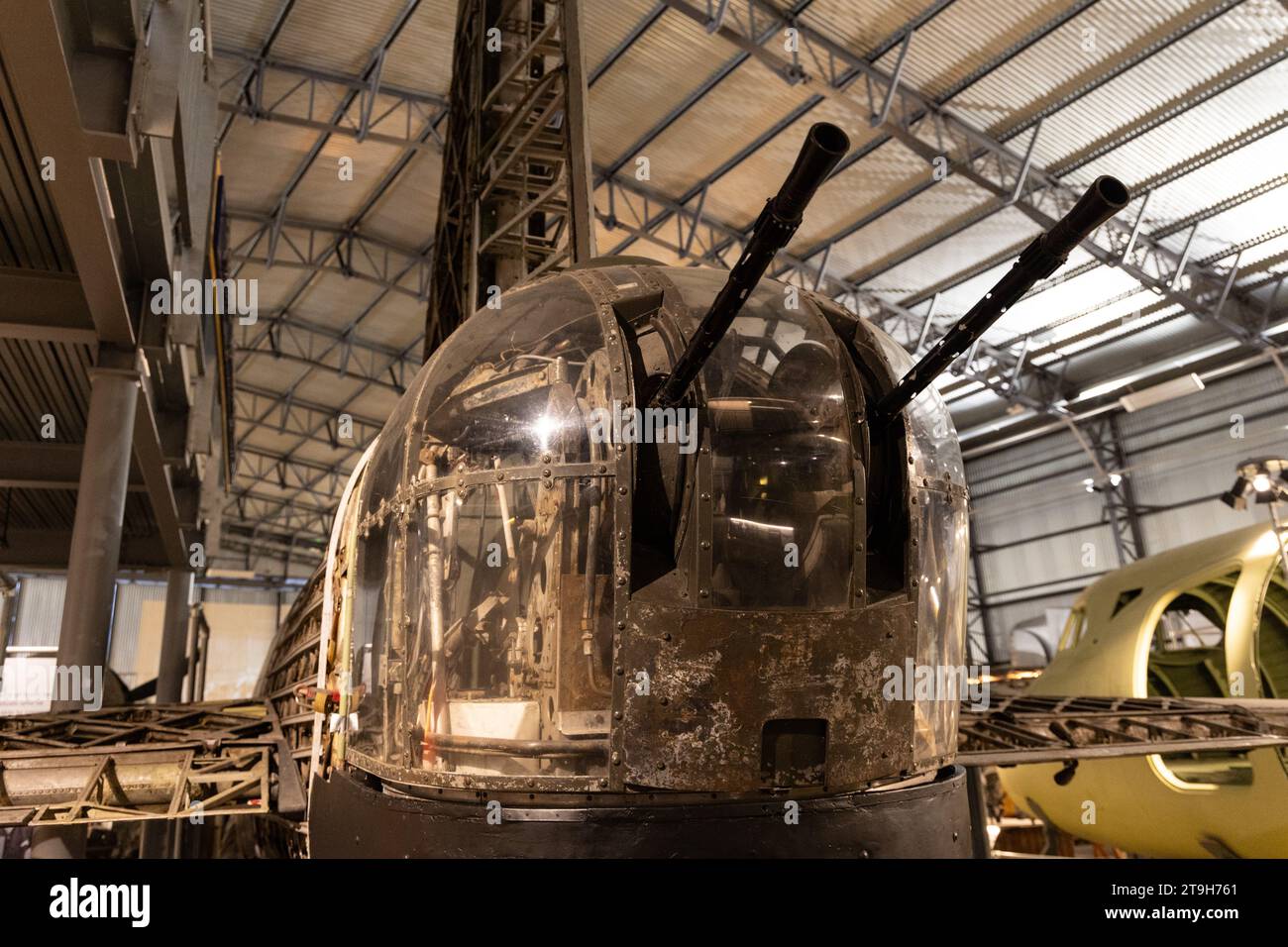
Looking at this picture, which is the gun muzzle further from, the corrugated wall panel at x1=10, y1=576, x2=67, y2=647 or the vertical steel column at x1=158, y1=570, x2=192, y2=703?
the corrugated wall panel at x1=10, y1=576, x2=67, y2=647

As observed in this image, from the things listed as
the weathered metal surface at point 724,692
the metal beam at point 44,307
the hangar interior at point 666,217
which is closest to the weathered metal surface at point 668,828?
the weathered metal surface at point 724,692

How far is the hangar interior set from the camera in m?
9.48

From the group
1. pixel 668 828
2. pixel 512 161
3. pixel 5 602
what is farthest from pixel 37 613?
pixel 668 828

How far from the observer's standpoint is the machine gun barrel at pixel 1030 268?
8.32 ft

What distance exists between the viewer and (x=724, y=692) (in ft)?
9.53

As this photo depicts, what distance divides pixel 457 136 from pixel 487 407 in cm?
754

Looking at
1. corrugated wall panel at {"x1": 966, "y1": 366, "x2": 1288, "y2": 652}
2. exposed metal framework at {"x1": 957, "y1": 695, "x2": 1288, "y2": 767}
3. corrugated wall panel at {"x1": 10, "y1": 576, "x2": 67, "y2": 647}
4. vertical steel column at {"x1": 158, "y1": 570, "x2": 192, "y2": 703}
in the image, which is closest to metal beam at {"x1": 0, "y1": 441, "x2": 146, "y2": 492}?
vertical steel column at {"x1": 158, "y1": 570, "x2": 192, "y2": 703}

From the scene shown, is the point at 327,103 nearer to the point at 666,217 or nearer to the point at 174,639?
the point at 666,217

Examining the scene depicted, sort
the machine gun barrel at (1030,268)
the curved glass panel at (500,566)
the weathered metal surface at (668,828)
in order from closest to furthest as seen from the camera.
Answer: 1. the machine gun barrel at (1030,268)
2. the weathered metal surface at (668,828)
3. the curved glass panel at (500,566)

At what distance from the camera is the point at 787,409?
3162 mm

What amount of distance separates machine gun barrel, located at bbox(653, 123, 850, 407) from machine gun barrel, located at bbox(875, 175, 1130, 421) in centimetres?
61

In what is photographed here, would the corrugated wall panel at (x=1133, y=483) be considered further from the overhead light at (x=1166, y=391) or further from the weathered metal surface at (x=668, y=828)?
the weathered metal surface at (x=668, y=828)

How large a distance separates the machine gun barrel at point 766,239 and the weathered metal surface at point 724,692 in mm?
756
